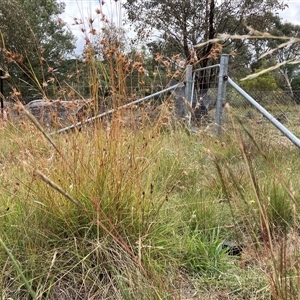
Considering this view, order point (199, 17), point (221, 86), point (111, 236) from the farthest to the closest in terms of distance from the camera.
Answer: point (199, 17) < point (221, 86) < point (111, 236)

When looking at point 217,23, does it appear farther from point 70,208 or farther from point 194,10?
point 70,208

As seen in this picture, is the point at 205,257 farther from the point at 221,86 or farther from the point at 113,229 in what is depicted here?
the point at 221,86

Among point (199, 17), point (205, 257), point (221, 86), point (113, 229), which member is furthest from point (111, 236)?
point (199, 17)

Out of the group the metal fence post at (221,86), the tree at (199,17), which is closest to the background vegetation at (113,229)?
the metal fence post at (221,86)

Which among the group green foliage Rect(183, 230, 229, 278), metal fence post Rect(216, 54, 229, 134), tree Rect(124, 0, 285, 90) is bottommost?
green foliage Rect(183, 230, 229, 278)

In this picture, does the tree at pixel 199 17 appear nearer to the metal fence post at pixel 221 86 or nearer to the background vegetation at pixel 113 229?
the metal fence post at pixel 221 86

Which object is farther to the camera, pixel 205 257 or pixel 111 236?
pixel 205 257

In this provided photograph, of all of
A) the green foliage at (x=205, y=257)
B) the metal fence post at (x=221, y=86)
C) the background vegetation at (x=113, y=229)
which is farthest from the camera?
the metal fence post at (x=221, y=86)

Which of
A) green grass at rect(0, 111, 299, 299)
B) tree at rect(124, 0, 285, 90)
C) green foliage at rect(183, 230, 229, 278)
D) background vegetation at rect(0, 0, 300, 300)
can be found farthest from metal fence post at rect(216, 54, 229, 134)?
tree at rect(124, 0, 285, 90)

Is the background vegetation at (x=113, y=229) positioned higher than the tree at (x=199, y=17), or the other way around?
the tree at (x=199, y=17)

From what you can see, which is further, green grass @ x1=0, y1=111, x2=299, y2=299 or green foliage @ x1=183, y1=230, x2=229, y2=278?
green foliage @ x1=183, y1=230, x2=229, y2=278

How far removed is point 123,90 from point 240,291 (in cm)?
118

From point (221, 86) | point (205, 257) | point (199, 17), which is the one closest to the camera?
point (205, 257)

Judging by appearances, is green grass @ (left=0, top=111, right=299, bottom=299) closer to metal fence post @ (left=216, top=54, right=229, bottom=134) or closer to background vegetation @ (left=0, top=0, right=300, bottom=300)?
background vegetation @ (left=0, top=0, right=300, bottom=300)
